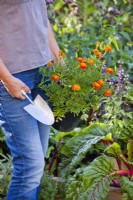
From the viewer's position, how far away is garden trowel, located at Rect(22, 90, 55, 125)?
245cm

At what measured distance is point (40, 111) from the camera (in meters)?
2.50

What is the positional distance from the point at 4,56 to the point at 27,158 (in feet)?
1.64

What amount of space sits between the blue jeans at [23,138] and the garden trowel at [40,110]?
30 mm

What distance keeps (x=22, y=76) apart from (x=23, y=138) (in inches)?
11.5

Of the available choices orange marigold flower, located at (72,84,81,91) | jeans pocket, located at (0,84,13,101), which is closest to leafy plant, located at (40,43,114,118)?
orange marigold flower, located at (72,84,81,91)

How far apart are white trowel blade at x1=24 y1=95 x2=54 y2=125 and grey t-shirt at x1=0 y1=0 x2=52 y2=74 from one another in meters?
0.18

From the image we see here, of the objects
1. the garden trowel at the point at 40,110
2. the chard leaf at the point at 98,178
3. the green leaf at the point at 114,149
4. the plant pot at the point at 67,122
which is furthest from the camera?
the green leaf at the point at 114,149

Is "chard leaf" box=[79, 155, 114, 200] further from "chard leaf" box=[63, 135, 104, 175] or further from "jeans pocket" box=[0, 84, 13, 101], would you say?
"jeans pocket" box=[0, 84, 13, 101]

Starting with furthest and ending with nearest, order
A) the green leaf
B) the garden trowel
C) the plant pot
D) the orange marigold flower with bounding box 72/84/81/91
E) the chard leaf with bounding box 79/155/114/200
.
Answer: the green leaf → the chard leaf with bounding box 79/155/114/200 → the plant pot → the orange marigold flower with bounding box 72/84/81/91 → the garden trowel

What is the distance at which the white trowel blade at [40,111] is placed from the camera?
2.45 metres

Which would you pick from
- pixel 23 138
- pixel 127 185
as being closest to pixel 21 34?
pixel 23 138

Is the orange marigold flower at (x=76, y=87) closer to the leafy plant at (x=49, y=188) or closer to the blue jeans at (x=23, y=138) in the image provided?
the blue jeans at (x=23, y=138)

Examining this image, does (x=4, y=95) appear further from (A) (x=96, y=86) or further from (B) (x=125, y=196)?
(B) (x=125, y=196)

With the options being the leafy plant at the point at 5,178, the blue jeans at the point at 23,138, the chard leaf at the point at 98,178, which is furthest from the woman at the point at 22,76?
the leafy plant at the point at 5,178
